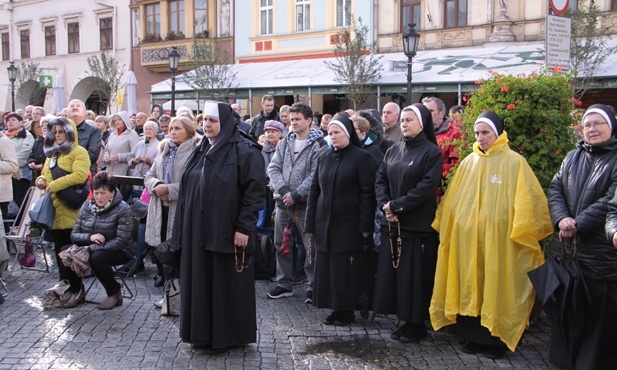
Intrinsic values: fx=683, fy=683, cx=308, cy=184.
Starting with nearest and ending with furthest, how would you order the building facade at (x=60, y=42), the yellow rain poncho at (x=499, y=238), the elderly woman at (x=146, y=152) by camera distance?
the yellow rain poncho at (x=499, y=238) < the elderly woman at (x=146, y=152) < the building facade at (x=60, y=42)

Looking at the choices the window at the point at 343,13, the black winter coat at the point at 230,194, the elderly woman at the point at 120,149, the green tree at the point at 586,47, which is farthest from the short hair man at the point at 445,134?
the window at the point at 343,13

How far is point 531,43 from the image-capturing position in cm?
2119

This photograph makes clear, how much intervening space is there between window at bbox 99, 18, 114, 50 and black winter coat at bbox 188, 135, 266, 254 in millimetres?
30501

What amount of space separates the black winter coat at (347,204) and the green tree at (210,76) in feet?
60.7

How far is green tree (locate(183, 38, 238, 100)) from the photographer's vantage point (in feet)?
81.8

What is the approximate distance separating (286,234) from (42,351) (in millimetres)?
2806

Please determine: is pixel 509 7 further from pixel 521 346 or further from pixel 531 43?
pixel 521 346

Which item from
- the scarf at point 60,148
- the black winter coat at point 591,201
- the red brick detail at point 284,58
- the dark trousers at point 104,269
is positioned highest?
the red brick detail at point 284,58

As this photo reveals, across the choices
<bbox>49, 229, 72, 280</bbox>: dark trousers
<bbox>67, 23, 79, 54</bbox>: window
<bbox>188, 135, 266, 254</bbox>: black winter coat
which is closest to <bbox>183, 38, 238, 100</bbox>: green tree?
<bbox>67, 23, 79, 54</bbox>: window

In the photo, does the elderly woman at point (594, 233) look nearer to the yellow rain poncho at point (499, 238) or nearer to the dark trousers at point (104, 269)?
the yellow rain poncho at point (499, 238)

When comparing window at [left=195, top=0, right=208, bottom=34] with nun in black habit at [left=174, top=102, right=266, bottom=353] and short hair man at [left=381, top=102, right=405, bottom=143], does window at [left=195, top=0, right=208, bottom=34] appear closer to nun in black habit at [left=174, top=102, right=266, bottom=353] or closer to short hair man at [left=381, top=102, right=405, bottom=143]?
short hair man at [left=381, top=102, right=405, bottom=143]

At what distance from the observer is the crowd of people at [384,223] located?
16.8 feet

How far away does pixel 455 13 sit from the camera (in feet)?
75.9

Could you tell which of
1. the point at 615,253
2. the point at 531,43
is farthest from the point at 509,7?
the point at 615,253
